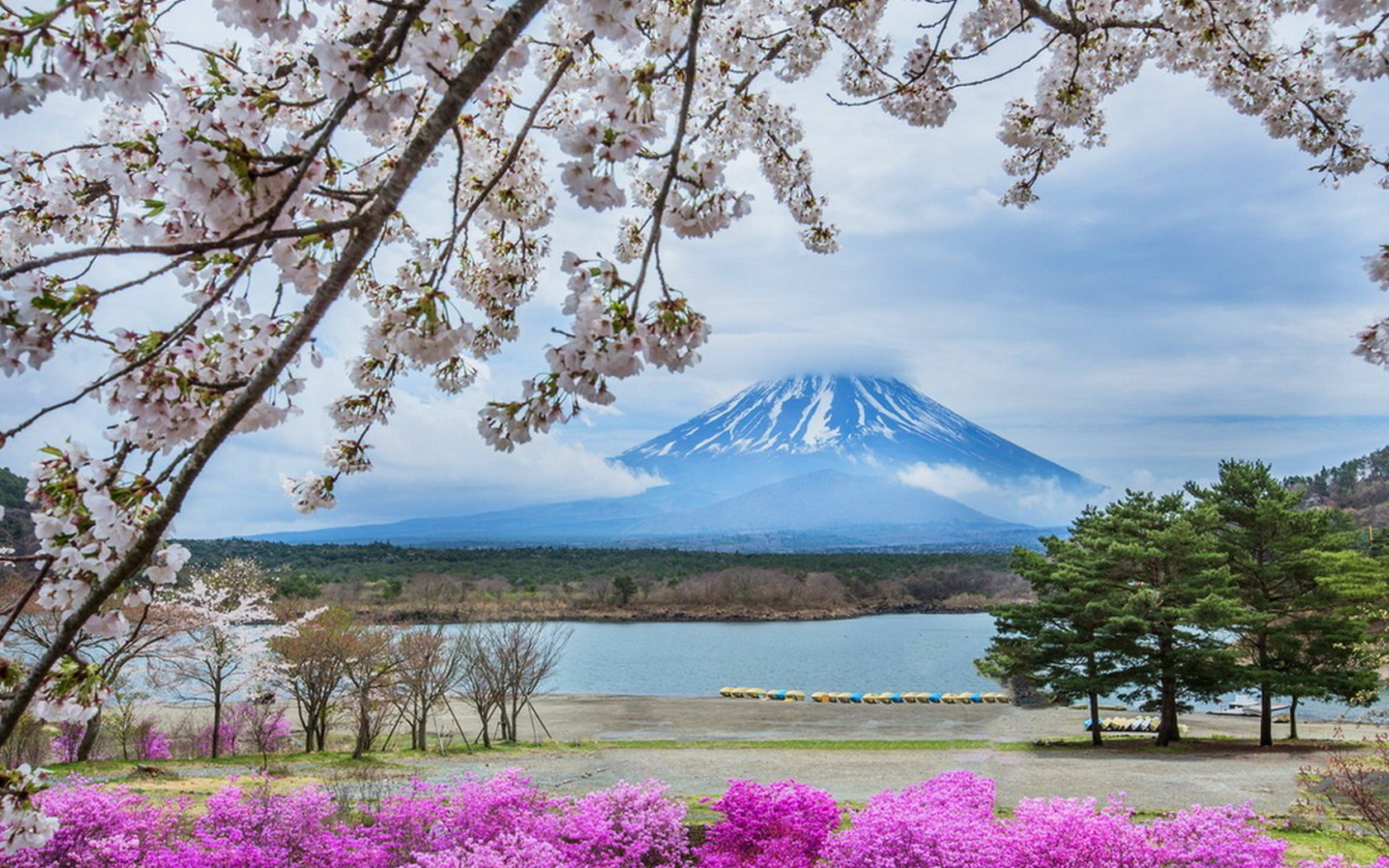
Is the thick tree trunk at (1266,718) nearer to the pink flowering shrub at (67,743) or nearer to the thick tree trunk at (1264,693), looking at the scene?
the thick tree trunk at (1264,693)

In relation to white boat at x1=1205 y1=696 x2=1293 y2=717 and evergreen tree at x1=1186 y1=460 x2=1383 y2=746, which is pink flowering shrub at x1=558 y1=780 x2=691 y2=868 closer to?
evergreen tree at x1=1186 y1=460 x2=1383 y2=746

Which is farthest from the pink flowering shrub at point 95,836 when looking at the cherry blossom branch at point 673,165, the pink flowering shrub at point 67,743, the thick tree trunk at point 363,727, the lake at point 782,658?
the lake at point 782,658

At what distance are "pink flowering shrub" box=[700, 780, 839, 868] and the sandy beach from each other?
258cm

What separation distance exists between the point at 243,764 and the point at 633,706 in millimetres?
10542

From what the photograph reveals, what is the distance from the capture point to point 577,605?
52.6m

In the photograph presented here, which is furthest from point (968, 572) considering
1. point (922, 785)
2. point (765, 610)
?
point (922, 785)

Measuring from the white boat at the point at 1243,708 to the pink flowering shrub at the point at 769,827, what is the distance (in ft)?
69.7

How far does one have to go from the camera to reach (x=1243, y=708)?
79.2 ft

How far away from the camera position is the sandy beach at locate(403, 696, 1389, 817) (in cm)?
1124

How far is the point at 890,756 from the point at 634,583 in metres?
41.7

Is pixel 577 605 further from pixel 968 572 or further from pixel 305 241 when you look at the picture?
pixel 305 241

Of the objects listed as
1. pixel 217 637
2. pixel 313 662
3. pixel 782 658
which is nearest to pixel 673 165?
pixel 313 662

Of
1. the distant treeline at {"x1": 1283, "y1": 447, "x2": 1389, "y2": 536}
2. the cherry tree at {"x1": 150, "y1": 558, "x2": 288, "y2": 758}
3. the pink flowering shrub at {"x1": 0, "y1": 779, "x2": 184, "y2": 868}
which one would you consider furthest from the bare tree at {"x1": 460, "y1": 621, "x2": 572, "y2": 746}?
the distant treeline at {"x1": 1283, "y1": 447, "x2": 1389, "y2": 536}

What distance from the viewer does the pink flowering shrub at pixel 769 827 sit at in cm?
623
